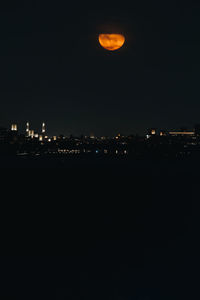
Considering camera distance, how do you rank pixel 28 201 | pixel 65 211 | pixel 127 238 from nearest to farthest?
pixel 127 238, pixel 65 211, pixel 28 201

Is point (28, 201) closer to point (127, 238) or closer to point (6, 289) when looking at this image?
point (127, 238)

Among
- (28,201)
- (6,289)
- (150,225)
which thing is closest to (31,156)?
(28,201)

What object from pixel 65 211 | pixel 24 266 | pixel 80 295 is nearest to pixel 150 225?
pixel 65 211

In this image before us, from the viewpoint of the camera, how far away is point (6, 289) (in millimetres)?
14383

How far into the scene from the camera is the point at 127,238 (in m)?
23.8

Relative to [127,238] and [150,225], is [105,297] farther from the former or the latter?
[150,225]

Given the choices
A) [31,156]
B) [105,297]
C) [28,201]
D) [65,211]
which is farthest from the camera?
[31,156]

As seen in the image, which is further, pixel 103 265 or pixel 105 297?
pixel 103 265

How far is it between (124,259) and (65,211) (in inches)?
753

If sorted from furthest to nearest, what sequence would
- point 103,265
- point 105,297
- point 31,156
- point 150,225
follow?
point 31,156 < point 150,225 < point 103,265 < point 105,297

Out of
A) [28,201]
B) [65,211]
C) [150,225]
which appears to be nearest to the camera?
[150,225]

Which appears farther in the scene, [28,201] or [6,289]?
[28,201]

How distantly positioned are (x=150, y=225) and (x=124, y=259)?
1097cm

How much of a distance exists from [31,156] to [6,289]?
17958cm
